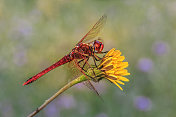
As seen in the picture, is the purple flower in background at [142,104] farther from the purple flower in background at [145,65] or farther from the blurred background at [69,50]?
the purple flower in background at [145,65]

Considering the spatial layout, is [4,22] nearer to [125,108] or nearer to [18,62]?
[18,62]

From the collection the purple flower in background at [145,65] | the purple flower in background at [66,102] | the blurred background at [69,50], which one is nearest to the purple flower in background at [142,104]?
the blurred background at [69,50]

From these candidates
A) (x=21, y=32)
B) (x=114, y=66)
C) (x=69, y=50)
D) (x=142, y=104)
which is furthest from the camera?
(x=21, y=32)

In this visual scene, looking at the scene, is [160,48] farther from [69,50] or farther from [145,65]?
[69,50]

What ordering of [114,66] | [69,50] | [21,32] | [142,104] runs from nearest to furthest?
[114,66]
[142,104]
[69,50]
[21,32]

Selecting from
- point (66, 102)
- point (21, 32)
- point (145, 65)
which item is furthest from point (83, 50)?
point (21, 32)

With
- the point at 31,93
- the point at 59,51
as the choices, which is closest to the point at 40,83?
the point at 31,93
